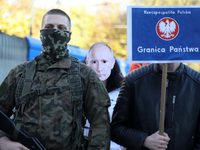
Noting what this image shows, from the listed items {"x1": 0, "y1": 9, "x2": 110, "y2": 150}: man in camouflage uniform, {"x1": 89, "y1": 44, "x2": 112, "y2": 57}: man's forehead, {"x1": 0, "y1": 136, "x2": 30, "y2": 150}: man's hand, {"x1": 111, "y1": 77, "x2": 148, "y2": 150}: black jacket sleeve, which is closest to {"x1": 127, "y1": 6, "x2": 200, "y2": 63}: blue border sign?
{"x1": 111, "y1": 77, "x2": 148, "y2": 150}: black jacket sleeve

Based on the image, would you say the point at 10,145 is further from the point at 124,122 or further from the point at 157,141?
the point at 157,141

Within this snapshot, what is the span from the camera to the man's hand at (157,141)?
198 centimetres

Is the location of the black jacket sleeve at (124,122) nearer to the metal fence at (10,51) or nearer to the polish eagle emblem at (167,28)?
the polish eagle emblem at (167,28)

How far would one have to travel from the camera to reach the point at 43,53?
2340 millimetres

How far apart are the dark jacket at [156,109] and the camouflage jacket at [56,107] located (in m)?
0.16

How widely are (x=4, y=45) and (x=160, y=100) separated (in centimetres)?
685

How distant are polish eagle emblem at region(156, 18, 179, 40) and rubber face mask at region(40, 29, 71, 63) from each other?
790mm

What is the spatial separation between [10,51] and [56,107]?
686cm

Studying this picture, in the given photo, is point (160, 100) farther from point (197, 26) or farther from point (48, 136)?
point (48, 136)

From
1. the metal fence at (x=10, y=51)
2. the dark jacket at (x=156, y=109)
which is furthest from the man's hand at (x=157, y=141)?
the metal fence at (x=10, y=51)

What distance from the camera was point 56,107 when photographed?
2.10 metres

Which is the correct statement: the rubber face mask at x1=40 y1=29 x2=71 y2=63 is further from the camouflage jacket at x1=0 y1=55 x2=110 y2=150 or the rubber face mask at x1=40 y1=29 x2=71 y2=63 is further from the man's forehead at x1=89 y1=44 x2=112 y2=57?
the man's forehead at x1=89 y1=44 x2=112 y2=57

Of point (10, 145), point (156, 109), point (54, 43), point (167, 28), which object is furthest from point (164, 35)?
point (10, 145)

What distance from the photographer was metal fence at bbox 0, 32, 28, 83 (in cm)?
808
